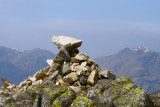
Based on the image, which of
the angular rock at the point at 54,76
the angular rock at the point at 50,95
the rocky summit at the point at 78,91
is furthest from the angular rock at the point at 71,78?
the angular rock at the point at 50,95

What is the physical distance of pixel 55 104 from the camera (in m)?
18.9

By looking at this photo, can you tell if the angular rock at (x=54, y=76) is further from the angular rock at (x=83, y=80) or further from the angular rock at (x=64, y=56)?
the angular rock at (x=83, y=80)

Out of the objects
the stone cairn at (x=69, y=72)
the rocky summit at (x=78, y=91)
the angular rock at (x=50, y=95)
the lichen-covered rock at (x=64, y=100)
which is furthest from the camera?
the stone cairn at (x=69, y=72)

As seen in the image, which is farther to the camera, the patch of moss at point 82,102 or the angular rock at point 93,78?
the angular rock at point 93,78

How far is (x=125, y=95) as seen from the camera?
18391mm

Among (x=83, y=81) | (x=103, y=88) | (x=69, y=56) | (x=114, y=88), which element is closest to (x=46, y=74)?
(x=69, y=56)

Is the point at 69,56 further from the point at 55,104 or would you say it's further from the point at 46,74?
the point at 55,104

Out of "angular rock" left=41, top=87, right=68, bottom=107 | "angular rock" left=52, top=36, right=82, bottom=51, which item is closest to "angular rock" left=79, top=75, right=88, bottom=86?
"angular rock" left=52, top=36, right=82, bottom=51

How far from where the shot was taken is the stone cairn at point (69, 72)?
31.4 m

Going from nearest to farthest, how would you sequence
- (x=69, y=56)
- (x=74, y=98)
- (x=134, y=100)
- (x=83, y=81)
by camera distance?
1. (x=134, y=100)
2. (x=74, y=98)
3. (x=83, y=81)
4. (x=69, y=56)

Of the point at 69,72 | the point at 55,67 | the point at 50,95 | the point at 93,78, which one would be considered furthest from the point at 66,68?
the point at 50,95

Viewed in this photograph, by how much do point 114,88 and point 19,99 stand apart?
10661 mm

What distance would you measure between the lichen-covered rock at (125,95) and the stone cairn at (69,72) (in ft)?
30.7

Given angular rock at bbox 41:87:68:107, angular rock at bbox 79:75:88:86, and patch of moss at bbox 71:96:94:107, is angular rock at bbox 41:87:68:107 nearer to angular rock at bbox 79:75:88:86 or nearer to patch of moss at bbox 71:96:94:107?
patch of moss at bbox 71:96:94:107
